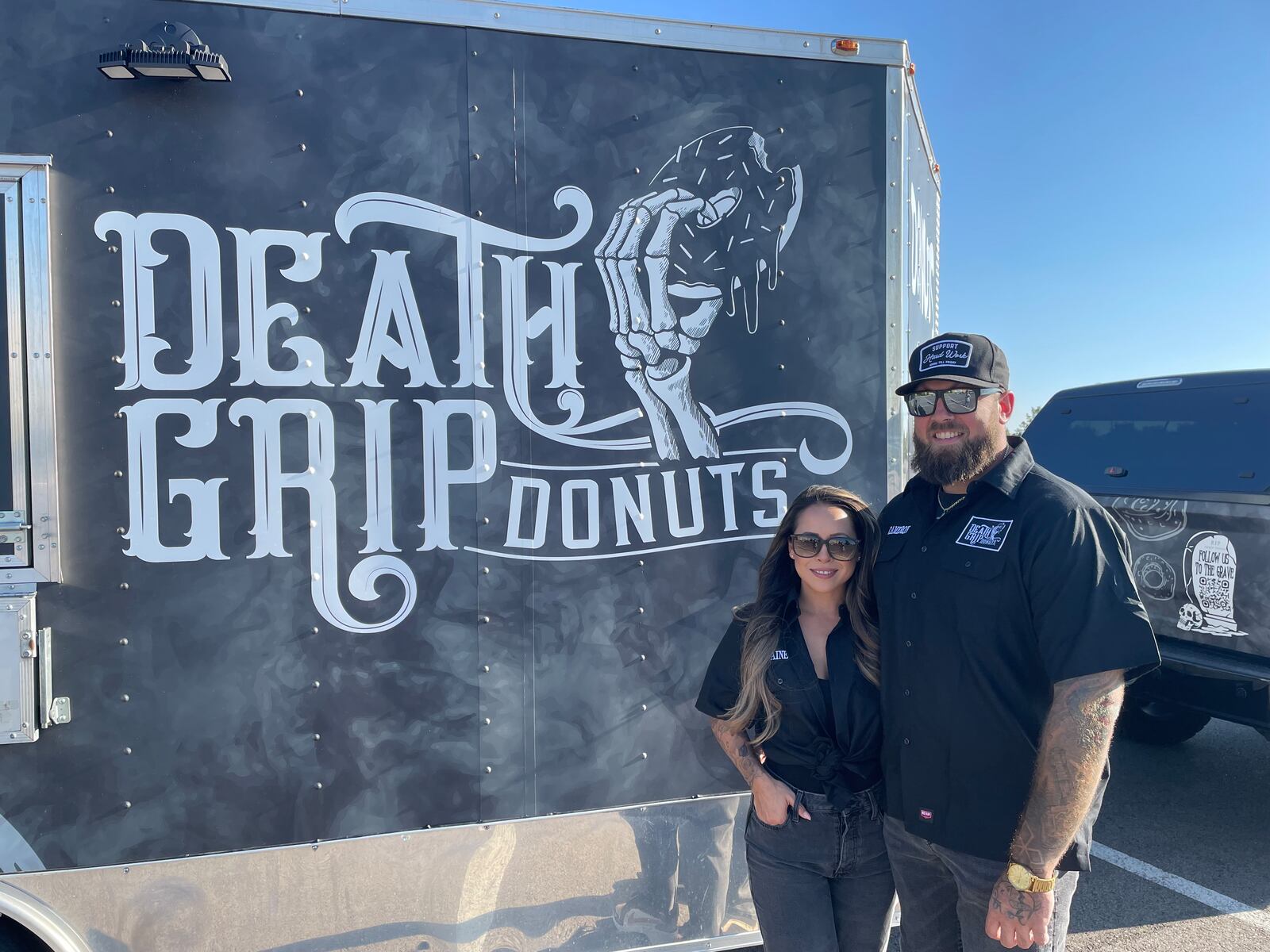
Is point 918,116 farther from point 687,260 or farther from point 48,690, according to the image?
point 48,690

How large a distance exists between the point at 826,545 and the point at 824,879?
82cm

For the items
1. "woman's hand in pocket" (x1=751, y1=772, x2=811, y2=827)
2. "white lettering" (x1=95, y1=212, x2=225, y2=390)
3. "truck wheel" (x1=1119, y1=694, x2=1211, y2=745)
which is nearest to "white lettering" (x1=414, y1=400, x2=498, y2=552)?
"white lettering" (x1=95, y1=212, x2=225, y2=390)

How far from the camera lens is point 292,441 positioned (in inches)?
89.5

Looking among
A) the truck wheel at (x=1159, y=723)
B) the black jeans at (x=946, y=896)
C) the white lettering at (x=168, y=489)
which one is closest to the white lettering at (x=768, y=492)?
the black jeans at (x=946, y=896)

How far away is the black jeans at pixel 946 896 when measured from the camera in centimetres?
183

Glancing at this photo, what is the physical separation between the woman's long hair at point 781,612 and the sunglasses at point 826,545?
0.07 meters

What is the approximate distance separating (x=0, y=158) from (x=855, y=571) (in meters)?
2.46

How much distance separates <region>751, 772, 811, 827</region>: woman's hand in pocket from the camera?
A: 1.98 metres

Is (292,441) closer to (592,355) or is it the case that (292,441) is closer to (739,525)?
(592,355)

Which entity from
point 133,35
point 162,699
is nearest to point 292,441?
point 162,699

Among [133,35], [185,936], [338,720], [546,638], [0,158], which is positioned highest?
[133,35]

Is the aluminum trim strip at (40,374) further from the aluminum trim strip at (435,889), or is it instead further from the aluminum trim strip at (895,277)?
the aluminum trim strip at (895,277)

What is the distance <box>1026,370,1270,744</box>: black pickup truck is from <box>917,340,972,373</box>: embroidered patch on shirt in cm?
314

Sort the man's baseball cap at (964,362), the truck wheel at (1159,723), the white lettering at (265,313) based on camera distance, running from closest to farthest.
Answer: the man's baseball cap at (964,362)
the white lettering at (265,313)
the truck wheel at (1159,723)
